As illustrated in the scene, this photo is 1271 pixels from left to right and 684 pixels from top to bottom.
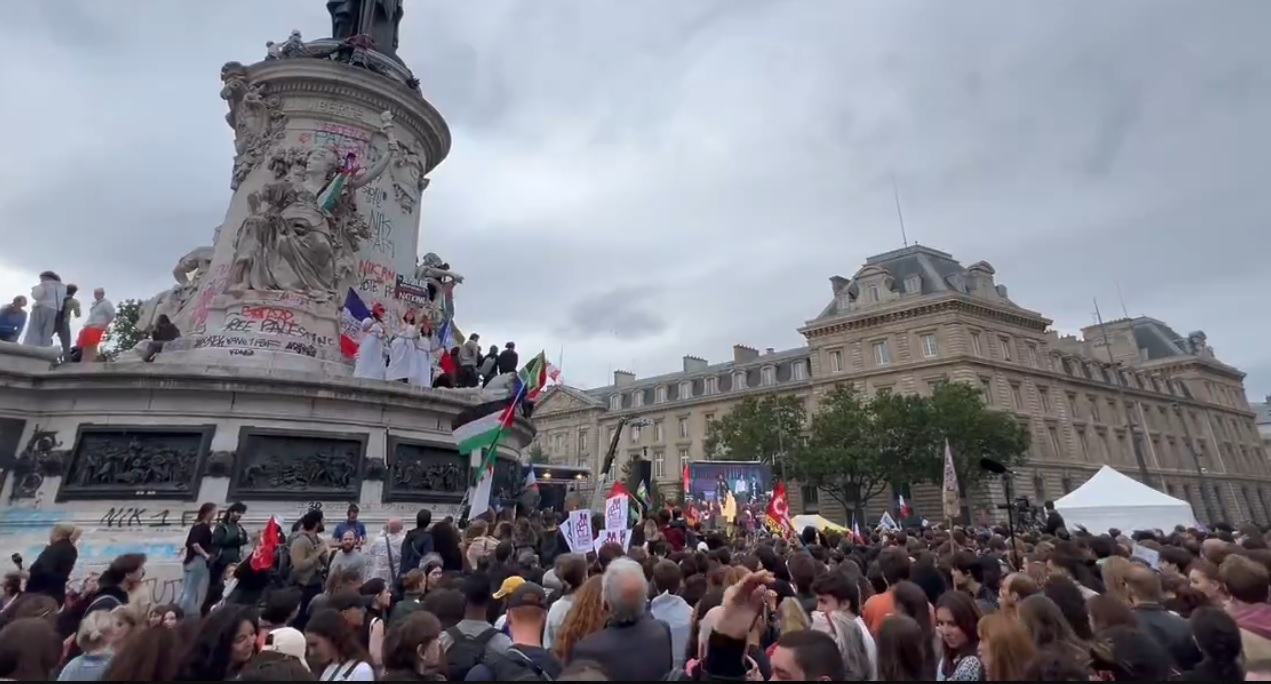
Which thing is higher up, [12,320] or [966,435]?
[966,435]

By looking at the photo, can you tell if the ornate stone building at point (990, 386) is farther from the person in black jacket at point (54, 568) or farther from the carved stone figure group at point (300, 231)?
the person in black jacket at point (54, 568)

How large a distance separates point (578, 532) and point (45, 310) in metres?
11.0

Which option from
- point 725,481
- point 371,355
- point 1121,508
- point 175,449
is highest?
point 371,355

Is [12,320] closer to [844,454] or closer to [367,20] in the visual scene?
[367,20]

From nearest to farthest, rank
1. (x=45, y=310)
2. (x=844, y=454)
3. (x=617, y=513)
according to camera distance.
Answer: (x=617, y=513)
(x=45, y=310)
(x=844, y=454)

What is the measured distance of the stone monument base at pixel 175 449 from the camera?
979cm

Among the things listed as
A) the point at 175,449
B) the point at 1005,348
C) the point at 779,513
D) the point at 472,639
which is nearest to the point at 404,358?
the point at 175,449

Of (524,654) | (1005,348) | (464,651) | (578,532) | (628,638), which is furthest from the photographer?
(1005,348)

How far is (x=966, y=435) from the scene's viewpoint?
1678 inches

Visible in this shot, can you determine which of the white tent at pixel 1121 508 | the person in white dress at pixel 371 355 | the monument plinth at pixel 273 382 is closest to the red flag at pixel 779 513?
the monument plinth at pixel 273 382

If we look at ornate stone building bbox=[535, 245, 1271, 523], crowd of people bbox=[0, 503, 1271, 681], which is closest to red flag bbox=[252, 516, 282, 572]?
crowd of people bbox=[0, 503, 1271, 681]

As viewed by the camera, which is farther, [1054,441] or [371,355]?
[1054,441]

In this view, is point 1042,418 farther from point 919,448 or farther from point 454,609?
point 454,609

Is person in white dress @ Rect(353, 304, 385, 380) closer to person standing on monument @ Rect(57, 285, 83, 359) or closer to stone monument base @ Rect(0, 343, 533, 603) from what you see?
stone monument base @ Rect(0, 343, 533, 603)
